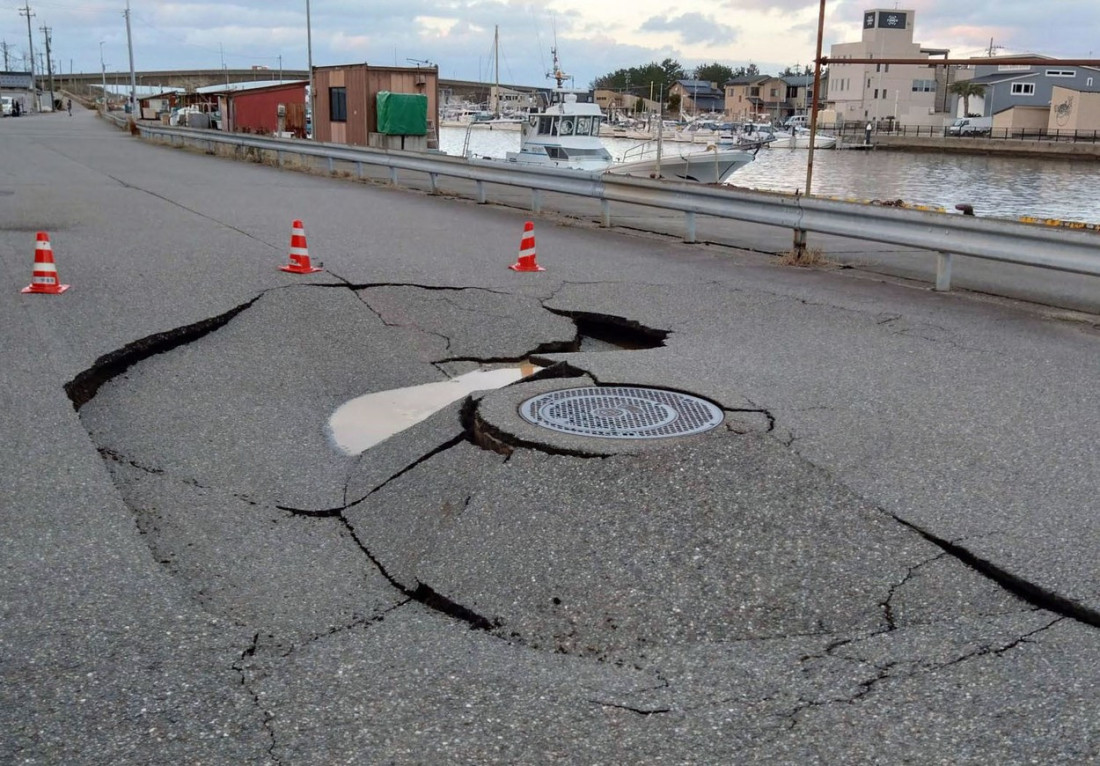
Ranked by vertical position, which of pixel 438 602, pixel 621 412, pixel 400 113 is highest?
pixel 400 113

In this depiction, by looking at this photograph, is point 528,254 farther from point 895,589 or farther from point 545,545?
point 895,589

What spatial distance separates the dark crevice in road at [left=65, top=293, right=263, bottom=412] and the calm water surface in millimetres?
29449

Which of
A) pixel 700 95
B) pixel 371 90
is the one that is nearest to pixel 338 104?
pixel 371 90

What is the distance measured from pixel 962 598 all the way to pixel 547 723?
176 cm

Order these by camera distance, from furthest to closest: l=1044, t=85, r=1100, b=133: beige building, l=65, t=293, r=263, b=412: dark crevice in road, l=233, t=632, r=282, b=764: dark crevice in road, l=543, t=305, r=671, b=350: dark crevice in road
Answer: l=1044, t=85, r=1100, b=133: beige building
l=543, t=305, r=671, b=350: dark crevice in road
l=65, t=293, r=263, b=412: dark crevice in road
l=233, t=632, r=282, b=764: dark crevice in road

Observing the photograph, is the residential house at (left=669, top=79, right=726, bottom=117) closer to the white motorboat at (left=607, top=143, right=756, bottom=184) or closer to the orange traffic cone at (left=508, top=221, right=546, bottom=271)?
the white motorboat at (left=607, top=143, right=756, bottom=184)

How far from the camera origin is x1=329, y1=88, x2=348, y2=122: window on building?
42.6 m

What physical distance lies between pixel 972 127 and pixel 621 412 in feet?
280

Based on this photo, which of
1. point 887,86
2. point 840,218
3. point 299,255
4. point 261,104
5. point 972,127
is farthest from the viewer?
point 887,86

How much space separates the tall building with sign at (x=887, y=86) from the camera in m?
95.8

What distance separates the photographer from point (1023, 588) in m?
4.02

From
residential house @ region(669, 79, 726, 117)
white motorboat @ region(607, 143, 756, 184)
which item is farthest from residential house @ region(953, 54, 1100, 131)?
residential house @ region(669, 79, 726, 117)

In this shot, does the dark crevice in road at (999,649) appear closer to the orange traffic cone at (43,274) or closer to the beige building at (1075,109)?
the orange traffic cone at (43,274)

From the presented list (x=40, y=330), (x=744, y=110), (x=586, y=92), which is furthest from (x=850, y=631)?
(x=744, y=110)
